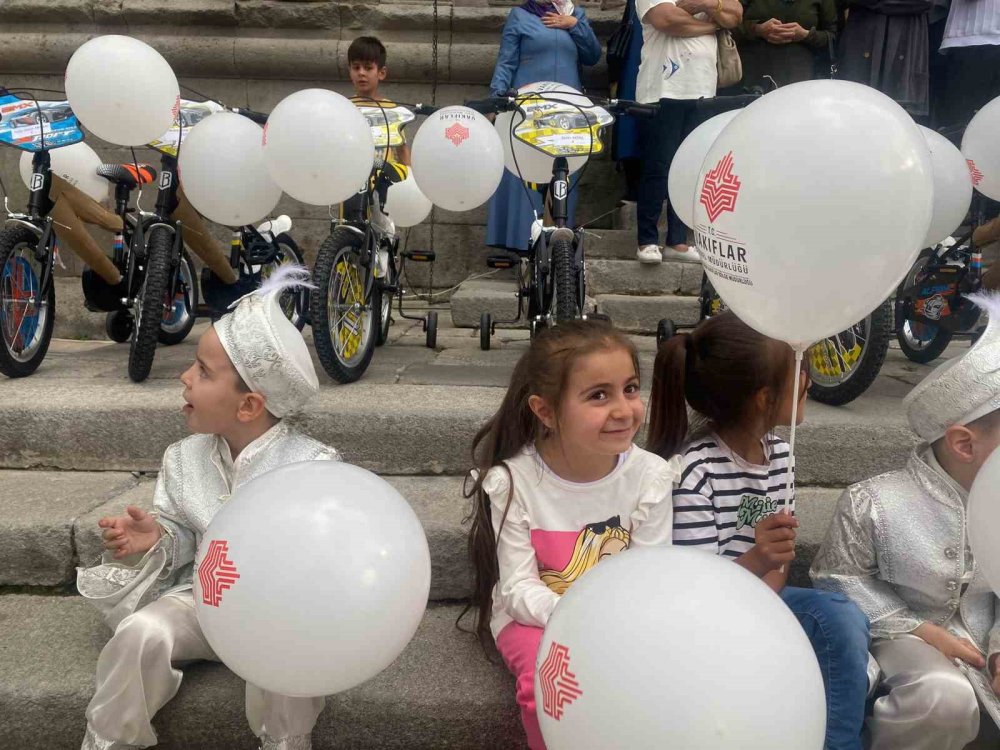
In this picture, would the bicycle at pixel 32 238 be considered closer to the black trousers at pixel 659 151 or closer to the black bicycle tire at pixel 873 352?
the black trousers at pixel 659 151

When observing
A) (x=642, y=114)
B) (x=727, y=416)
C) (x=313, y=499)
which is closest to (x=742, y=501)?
(x=727, y=416)

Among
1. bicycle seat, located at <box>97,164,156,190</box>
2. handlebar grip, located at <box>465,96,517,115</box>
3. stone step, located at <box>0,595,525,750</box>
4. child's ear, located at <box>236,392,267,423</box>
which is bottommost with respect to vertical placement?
stone step, located at <box>0,595,525,750</box>

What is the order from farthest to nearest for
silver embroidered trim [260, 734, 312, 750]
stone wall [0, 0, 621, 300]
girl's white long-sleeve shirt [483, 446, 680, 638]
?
stone wall [0, 0, 621, 300] → girl's white long-sleeve shirt [483, 446, 680, 638] → silver embroidered trim [260, 734, 312, 750]

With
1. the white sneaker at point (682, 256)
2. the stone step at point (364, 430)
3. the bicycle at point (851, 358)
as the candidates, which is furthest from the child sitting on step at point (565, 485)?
the white sneaker at point (682, 256)

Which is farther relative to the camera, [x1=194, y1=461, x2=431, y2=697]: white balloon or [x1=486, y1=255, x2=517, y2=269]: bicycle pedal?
[x1=486, y1=255, x2=517, y2=269]: bicycle pedal

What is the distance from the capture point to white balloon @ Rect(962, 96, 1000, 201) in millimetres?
2564

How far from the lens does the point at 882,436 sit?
8.02 feet

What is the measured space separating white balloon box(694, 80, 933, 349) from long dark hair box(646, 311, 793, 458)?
0.24 meters

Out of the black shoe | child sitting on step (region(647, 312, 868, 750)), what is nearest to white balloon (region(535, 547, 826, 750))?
child sitting on step (region(647, 312, 868, 750))

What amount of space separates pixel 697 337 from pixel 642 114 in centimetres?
179

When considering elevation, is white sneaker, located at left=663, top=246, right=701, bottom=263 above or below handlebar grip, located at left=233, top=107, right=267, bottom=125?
below

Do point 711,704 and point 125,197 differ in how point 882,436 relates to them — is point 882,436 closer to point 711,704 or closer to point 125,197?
point 711,704

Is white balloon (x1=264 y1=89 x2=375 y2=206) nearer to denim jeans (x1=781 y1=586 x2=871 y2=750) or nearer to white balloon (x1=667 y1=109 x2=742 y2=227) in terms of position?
white balloon (x1=667 y1=109 x2=742 y2=227)

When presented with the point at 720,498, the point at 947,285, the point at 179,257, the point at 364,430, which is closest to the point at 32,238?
the point at 179,257
